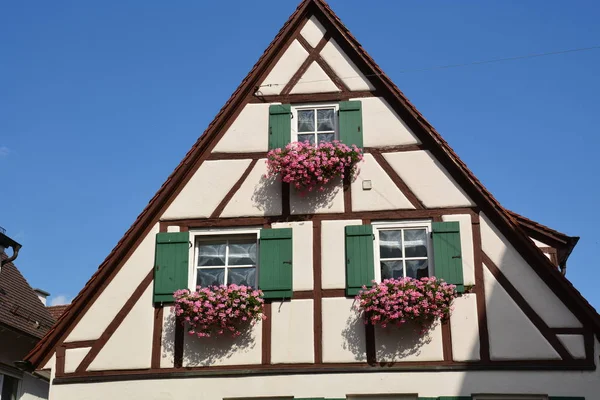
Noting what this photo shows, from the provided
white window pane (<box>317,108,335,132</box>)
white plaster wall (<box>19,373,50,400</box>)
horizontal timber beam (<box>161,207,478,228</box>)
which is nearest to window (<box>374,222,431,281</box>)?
horizontal timber beam (<box>161,207,478,228</box>)

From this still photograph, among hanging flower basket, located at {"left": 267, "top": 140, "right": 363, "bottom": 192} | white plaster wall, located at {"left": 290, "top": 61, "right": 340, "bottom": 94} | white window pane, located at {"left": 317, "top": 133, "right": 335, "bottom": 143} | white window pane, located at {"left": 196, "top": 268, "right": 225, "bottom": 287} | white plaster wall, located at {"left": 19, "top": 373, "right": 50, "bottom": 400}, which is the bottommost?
white plaster wall, located at {"left": 19, "top": 373, "right": 50, "bottom": 400}

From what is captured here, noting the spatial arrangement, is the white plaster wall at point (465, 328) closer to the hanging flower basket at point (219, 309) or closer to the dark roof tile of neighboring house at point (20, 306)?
the hanging flower basket at point (219, 309)

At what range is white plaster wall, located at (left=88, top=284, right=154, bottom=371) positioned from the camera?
12648 mm

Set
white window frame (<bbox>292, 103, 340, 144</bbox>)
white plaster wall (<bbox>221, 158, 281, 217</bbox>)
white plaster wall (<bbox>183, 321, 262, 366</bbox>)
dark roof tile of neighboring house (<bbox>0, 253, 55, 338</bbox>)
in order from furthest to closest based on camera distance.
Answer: dark roof tile of neighboring house (<bbox>0, 253, 55, 338</bbox>) → white window frame (<bbox>292, 103, 340, 144</bbox>) → white plaster wall (<bbox>221, 158, 281, 217</bbox>) → white plaster wall (<bbox>183, 321, 262, 366</bbox>)

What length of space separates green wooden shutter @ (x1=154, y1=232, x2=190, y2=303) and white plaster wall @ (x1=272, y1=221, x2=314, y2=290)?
4.45ft

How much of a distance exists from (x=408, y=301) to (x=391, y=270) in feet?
2.76

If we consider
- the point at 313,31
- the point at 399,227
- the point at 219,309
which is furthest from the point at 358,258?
the point at 313,31

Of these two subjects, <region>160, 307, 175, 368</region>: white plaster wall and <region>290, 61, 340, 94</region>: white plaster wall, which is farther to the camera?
<region>290, 61, 340, 94</region>: white plaster wall

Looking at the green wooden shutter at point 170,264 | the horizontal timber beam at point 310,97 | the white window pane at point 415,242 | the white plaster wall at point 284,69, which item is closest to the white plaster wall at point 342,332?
the white window pane at point 415,242

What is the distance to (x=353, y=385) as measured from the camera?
1212cm

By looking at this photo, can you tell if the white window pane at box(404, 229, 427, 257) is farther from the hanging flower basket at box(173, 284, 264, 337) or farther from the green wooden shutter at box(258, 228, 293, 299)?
the hanging flower basket at box(173, 284, 264, 337)

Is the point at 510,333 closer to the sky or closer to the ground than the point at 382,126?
closer to the ground

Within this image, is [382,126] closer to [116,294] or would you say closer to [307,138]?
[307,138]

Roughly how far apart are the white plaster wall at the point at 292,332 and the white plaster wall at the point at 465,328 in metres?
1.91
